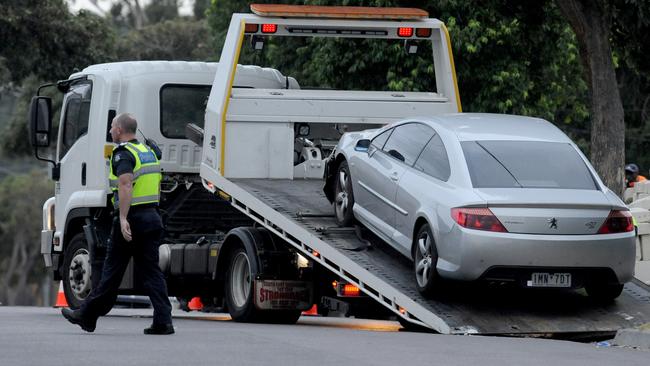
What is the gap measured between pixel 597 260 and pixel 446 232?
1.25 metres

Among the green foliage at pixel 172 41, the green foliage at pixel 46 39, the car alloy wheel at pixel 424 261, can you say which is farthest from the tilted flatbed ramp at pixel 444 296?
the green foliage at pixel 172 41

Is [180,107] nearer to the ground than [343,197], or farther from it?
farther from it

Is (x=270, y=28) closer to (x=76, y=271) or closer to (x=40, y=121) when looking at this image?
(x=40, y=121)

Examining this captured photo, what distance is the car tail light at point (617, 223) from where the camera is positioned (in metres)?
12.0

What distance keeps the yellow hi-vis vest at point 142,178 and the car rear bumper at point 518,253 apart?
7.70ft

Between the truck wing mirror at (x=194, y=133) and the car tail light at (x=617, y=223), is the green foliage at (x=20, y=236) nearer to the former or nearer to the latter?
the truck wing mirror at (x=194, y=133)

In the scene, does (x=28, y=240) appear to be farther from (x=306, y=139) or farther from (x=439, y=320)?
(x=439, y=320)

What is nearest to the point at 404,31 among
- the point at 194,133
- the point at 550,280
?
the point at 194,133

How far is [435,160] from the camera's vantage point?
12523 millimetres

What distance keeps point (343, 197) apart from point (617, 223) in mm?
2809

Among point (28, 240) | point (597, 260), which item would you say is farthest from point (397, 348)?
point (28, 240)

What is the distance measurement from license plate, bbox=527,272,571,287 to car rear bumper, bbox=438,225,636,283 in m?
0.05

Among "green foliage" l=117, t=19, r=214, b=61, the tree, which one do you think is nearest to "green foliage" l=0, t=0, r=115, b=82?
"green foliage" l=117, t=19, r=214, b=61

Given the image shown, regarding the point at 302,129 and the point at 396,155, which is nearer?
the point at 396,155
